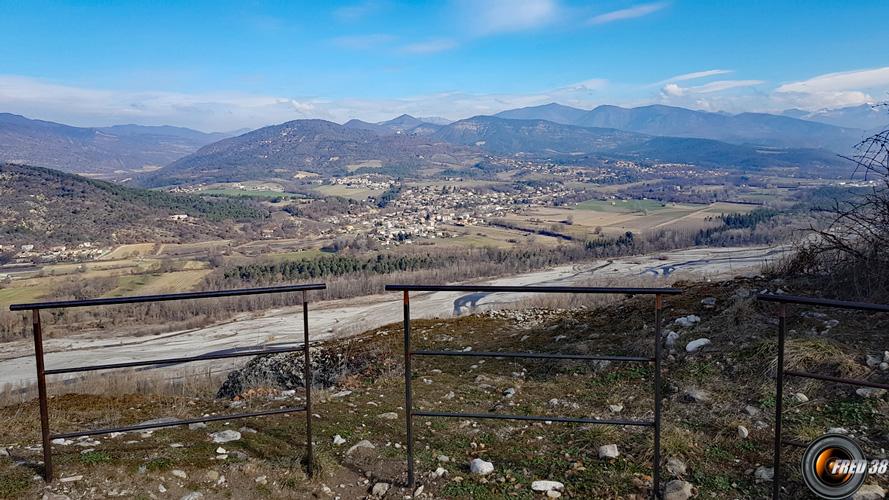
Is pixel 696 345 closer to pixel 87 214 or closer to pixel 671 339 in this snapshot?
pixel 671 339

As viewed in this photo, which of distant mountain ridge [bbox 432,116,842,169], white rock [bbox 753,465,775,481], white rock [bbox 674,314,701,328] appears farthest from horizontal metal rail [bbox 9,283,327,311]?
distant mountain ridge [bbox 432,116,842,169]

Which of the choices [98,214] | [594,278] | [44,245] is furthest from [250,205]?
[594,278]

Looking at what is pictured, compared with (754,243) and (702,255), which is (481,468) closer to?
(702,255)

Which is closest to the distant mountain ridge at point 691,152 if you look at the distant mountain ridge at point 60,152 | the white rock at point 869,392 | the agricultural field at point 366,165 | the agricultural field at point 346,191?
the agricultural field at point 366,165

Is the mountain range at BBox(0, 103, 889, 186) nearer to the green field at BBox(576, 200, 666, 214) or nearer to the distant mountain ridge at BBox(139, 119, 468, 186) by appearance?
the distant mountain ridge at BBox(139, 119, 468, 186)

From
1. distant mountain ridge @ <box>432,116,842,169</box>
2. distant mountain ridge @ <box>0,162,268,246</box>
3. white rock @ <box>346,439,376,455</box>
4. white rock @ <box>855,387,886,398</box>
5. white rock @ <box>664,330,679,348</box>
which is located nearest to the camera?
white rock @ <box>346,439,376,455</box>

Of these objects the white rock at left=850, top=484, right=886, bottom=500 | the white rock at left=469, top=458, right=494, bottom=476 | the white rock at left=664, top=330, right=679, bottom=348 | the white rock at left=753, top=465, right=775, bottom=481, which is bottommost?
the white rock at left=469, top=458, right=494, bottom=476

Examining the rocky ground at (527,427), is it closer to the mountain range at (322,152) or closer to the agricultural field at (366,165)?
the mountain range at (322,152)
